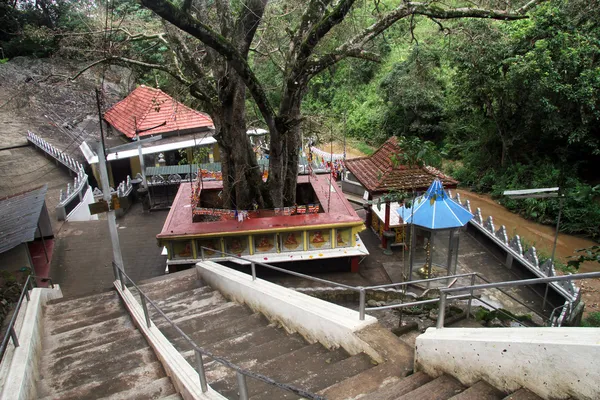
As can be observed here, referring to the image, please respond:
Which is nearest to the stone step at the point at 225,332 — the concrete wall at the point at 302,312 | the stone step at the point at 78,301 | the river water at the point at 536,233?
the concrete wall at the point at 302,312

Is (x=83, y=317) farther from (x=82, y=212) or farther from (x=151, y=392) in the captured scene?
(x=82, y=212)

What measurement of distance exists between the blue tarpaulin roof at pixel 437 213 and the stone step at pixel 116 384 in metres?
5.26

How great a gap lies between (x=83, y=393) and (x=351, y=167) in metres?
7.98

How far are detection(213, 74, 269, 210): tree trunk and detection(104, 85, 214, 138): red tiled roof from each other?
5838mm

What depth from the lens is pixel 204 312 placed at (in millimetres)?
6258

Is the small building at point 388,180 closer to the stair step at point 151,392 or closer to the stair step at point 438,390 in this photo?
the stair step at point 438,390

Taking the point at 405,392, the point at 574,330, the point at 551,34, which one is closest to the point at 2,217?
the point at 405,392

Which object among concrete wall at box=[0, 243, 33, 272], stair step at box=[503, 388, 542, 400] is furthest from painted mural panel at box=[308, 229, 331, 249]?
stair step at box=[503, 388, 542, 400]

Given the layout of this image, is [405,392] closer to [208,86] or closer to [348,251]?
[348,251]

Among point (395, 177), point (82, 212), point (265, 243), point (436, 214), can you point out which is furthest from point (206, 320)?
point (82, 212)

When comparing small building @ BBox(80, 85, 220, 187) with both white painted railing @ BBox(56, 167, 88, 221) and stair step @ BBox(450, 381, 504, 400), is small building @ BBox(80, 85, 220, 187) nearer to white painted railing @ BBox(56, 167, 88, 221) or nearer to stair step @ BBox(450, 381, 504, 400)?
white painted railing @ BBox(56, 167, 88, 221)

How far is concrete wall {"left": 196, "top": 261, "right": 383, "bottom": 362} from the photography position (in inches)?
171

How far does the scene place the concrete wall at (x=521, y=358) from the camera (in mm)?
2656

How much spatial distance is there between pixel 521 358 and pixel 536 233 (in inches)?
567
